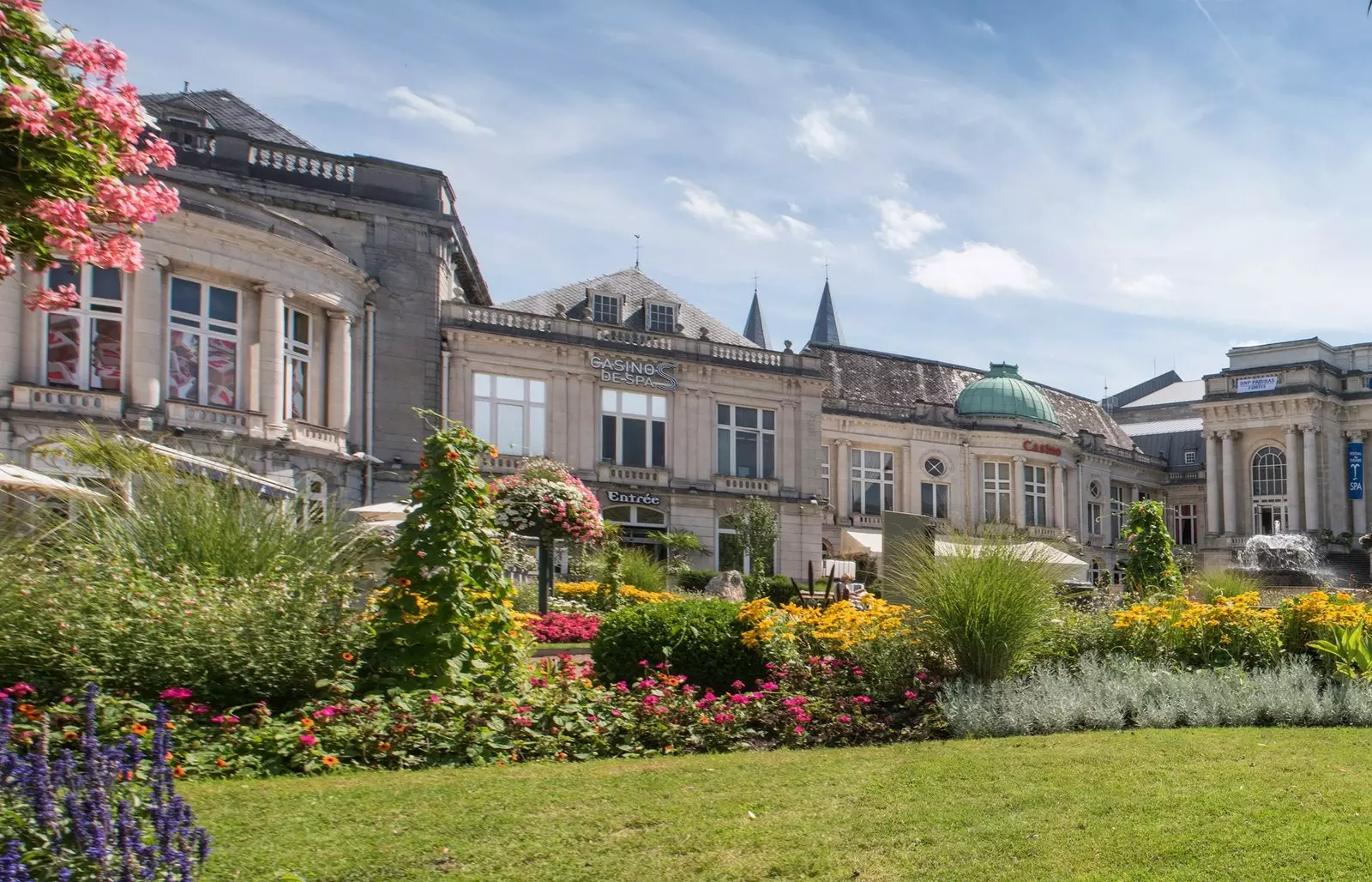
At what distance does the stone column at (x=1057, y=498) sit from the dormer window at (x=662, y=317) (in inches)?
903

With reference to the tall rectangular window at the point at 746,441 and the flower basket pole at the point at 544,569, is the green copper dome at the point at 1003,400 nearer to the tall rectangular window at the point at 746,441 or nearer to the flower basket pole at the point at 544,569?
the tall rectangular window at the point at 746,441

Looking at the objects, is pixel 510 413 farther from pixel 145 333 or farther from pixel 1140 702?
pixel 1140 702

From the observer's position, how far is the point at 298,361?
28141 mm

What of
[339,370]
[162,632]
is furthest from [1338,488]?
[162,632]

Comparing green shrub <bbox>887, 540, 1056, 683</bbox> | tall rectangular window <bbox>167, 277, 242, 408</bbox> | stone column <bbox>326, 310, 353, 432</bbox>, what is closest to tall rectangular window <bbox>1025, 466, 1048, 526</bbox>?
stone column <bbox>326, 310, 353, 432</bbox>

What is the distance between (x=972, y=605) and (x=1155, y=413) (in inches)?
2683

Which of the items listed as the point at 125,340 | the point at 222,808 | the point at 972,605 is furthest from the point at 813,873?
the point at 125,340

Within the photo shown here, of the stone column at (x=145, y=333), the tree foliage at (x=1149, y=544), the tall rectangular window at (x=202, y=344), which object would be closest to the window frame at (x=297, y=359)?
the tall rectangular window at (x=202, y=344)

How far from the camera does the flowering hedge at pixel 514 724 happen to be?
7699 mm

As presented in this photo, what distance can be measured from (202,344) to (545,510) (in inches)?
456

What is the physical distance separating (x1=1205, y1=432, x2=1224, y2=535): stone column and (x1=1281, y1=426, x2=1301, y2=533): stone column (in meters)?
3.72

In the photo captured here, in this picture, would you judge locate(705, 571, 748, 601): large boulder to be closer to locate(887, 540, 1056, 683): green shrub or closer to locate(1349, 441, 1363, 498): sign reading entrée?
locate(887, 540, 1056, 683): green shrub

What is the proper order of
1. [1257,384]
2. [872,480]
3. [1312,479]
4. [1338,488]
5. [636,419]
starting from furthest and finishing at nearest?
[1257,384] < [1338,488] < [1312,479] < [872,480] < [636,419]

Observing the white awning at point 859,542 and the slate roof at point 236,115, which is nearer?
the slate roof at point 236,115
